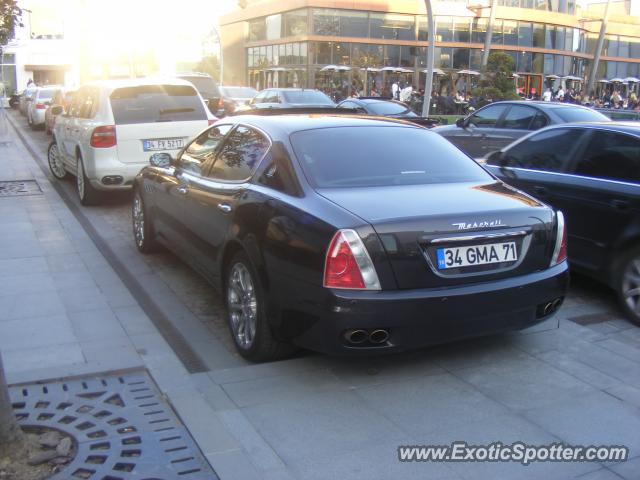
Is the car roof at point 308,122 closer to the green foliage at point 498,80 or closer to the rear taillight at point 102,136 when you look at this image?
the rear taillight at point 102,136

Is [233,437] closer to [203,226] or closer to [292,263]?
[292,263]

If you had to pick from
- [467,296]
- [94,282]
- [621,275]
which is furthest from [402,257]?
[94,282]

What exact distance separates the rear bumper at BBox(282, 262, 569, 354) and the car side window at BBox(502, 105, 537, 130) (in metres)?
8.04

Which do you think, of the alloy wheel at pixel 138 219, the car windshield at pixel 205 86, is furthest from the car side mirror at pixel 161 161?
the car windshield at pixel 205 86

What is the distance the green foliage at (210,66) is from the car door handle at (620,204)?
5855 cm

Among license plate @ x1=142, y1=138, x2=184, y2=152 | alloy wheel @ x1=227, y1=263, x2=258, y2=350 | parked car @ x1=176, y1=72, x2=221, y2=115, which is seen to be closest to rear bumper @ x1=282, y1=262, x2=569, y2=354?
alloy wheel @ x1=227, y1=263, x2=258, y2=350

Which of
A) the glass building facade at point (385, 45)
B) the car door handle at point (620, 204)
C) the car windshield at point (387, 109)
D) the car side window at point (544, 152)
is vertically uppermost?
the glass building facade at point (385, 45)

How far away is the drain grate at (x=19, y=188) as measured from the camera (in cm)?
1133

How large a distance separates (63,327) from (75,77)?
192ft

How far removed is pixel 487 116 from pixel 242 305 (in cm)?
910

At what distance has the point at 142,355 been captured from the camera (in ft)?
15.6

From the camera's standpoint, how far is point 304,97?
2203 centimetres

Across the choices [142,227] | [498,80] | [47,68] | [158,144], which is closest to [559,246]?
[142,227]

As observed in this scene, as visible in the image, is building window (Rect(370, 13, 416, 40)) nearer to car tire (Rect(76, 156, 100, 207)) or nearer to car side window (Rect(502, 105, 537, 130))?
car side window (Rect(502, 105, 537, 130))
